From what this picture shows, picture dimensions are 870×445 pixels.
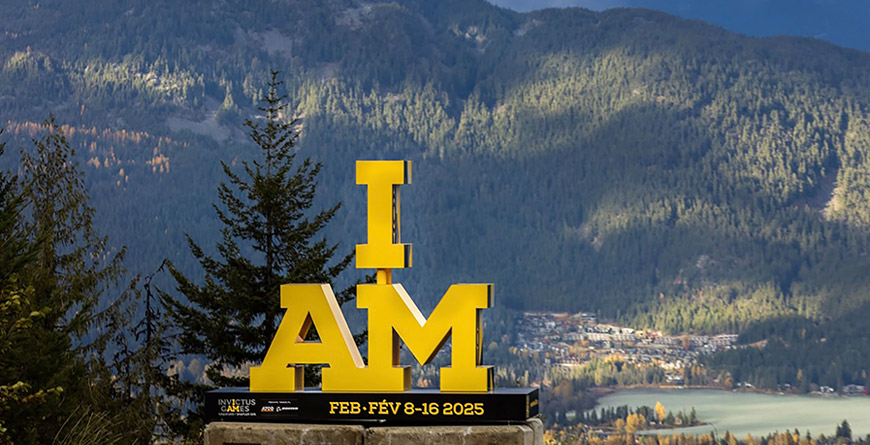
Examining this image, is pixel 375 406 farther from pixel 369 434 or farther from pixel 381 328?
pixel 381 328

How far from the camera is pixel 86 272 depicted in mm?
27406

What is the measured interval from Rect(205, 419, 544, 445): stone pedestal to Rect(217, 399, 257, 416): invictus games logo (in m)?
0.14

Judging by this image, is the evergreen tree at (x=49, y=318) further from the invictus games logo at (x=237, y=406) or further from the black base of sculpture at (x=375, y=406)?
the black base of sculpture at (x=375, y=406)

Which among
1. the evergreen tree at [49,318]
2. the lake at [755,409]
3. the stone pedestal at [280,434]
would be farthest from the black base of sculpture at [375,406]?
the lake at [755,409]

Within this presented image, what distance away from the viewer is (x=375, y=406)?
47.5 feet

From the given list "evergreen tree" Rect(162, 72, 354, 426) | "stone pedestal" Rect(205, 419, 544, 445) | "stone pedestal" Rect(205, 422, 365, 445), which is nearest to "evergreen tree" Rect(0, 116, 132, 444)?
"stone pedestal" Rect(205, 422, 365, 445)

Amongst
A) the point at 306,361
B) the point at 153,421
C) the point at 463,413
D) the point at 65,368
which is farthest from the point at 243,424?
the point at 153,421

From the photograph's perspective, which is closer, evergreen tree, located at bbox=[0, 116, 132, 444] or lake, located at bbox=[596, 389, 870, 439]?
evergreen tree, located at bbox=[0, 116, 132, 444]

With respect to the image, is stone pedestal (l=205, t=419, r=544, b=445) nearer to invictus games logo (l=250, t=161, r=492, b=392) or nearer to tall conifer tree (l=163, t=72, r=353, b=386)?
invictus games logo (l=250, t=161, r=492, b=392)

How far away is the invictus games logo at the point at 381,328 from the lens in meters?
14.5

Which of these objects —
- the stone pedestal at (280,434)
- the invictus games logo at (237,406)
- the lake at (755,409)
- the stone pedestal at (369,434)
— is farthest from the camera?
the lake at (755,409)

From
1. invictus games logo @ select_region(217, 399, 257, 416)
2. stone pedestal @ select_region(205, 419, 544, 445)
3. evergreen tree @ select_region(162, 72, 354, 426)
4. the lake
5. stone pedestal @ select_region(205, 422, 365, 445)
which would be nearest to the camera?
stone pedestal @ select_region(205, 419, 544, 445)

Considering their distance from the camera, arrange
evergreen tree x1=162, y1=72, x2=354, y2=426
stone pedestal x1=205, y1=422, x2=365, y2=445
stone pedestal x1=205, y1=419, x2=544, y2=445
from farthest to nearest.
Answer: evergreen tree x1=162, y1=72, x2=354, y2=426 < stone pedestal x1=205, y1=422, x2=365, y2=445 < stone pedestal x1=205, y1=419, x2=544, y2=445

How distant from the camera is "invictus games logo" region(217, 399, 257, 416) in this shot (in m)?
14.8
